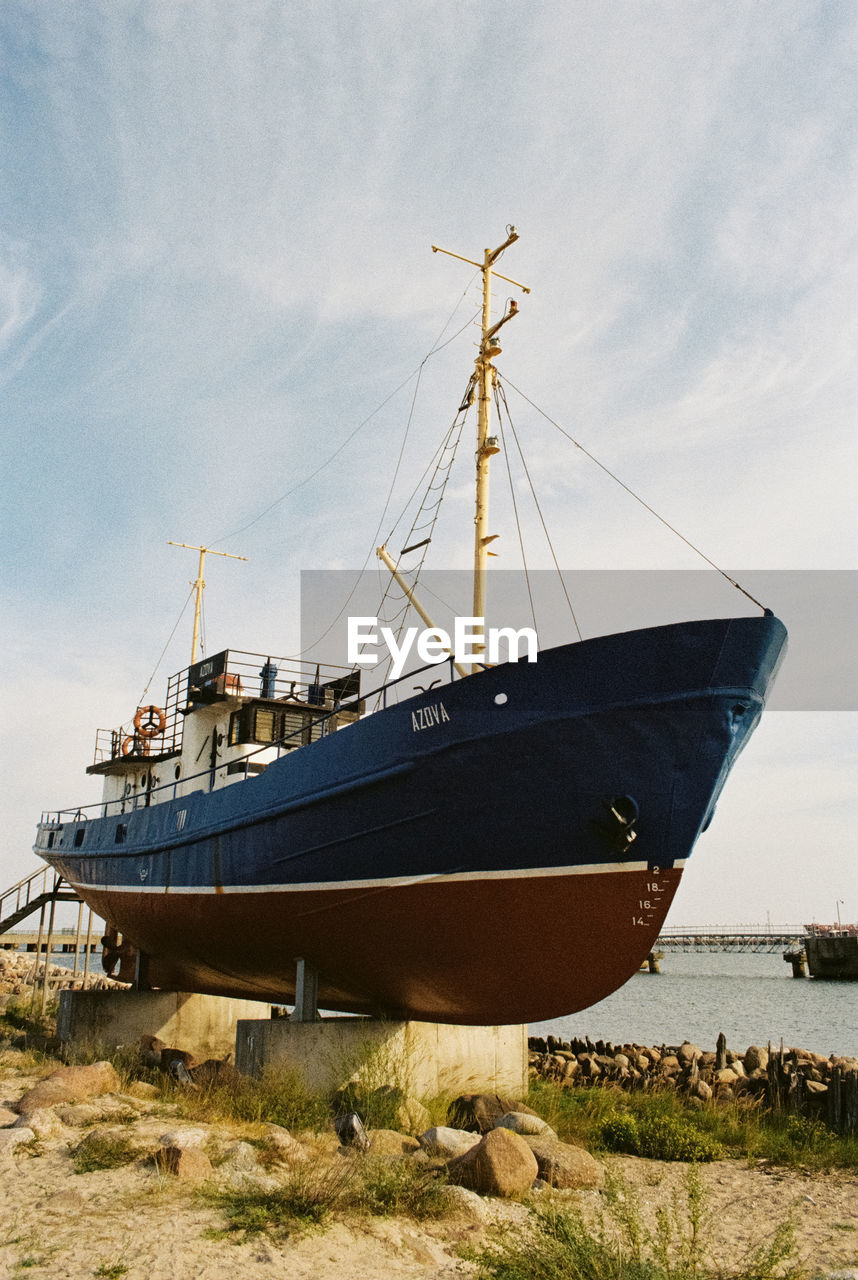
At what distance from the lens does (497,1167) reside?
7.37 m

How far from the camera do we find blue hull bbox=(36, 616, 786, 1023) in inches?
343

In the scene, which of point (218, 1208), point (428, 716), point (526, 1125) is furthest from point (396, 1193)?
point (428, 716)


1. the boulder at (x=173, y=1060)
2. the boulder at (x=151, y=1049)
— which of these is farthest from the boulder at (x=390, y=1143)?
the boulder at (x=151, y=1049)

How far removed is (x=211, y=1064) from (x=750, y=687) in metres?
8.79

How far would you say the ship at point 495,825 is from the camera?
873 cm

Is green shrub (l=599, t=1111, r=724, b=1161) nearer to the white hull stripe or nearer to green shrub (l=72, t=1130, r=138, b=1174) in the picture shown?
the white hull stripe

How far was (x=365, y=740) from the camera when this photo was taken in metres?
10.6

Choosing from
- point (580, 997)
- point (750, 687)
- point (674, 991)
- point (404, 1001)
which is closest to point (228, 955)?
point (404, 1001)

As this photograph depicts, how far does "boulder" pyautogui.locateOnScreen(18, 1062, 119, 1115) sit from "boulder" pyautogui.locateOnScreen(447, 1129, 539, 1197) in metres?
4.50

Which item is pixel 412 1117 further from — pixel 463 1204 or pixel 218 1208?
pixel 218 1208

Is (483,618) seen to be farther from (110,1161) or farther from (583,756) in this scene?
(110,1161)

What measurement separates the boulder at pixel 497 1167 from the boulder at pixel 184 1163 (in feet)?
6.94

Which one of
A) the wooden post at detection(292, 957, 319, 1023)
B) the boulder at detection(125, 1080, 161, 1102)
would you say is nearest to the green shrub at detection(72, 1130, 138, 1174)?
the boulder at detection(125, 1080, 161, 1102)

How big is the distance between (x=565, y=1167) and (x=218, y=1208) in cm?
346
